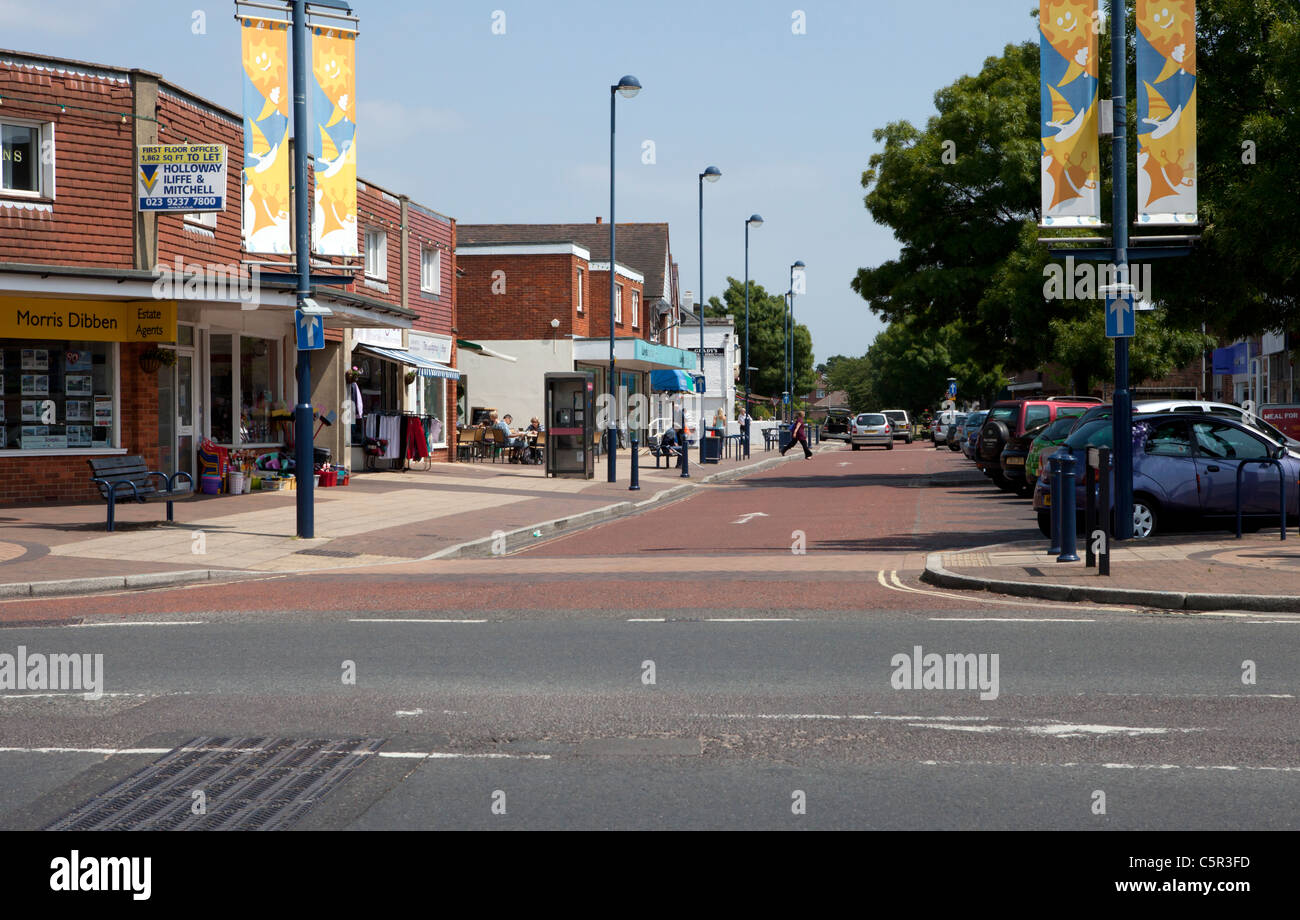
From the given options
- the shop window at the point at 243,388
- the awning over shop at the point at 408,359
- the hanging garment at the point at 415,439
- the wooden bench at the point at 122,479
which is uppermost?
the awning over shop at the point at 408,359

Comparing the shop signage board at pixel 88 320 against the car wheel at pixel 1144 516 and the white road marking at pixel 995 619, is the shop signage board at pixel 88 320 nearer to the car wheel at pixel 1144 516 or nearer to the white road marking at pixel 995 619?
the car wheel at pixel 1144 516

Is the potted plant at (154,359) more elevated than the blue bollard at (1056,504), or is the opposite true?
Answer: the potted plant at (154,359)

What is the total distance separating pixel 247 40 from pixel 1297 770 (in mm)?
17682

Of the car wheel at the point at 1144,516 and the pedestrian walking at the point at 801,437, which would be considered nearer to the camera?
the car wheel at the point at 1144,516

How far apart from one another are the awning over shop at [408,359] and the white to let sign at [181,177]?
31.8ft

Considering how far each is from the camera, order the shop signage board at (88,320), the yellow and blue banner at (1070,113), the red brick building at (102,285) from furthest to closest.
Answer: the red brick building at (102,285), the shop signage board at (88,320), the yellow and blue banner at (1070,113)

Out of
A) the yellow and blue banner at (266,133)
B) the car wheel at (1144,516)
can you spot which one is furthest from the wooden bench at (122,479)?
the car wheel at (1144,516)

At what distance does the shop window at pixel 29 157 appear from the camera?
2131 centimetres

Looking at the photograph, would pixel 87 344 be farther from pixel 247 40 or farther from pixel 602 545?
pixel 602 545

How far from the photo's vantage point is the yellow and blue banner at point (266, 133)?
64.2 feet

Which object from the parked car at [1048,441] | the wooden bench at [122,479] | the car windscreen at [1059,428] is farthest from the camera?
the car windscreen at [1059,428]

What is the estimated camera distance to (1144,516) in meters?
15.8

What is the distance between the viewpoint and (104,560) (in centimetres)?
1521

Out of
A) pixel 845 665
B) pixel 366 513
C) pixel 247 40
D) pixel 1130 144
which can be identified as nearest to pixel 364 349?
pixel 366 513
